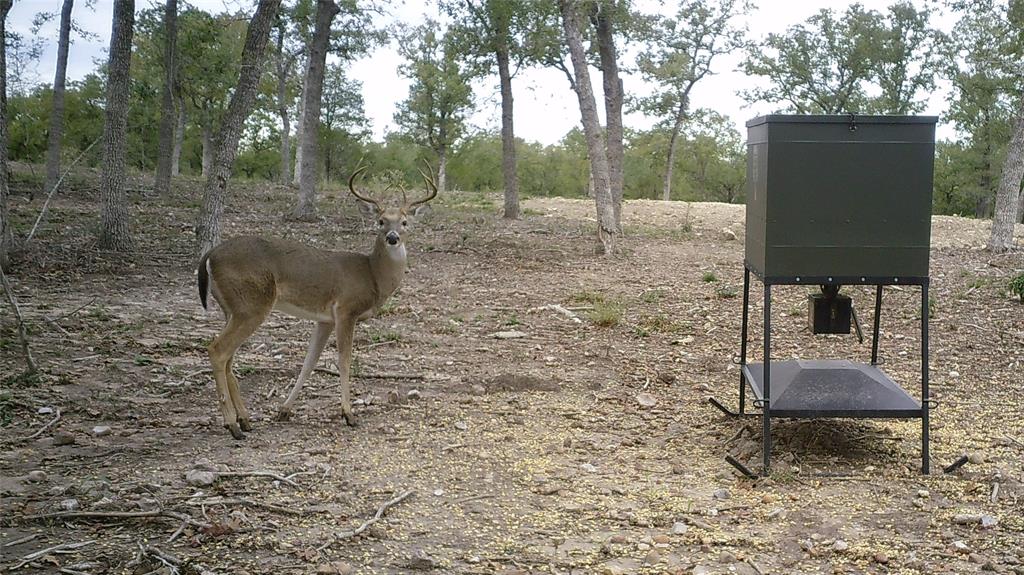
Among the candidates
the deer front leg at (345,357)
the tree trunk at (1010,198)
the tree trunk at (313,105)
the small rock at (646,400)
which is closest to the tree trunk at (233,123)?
the deer front leg at (345,357)

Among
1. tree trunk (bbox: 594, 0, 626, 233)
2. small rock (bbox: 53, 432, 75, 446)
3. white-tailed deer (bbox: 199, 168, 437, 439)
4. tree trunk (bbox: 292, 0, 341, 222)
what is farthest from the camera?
tree trunk (bbox: 292, 0, 341, 222)

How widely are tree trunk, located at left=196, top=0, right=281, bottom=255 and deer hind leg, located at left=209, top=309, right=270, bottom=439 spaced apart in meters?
4.72

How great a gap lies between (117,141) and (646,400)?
29.7ft

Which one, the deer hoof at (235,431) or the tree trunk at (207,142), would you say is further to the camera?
the tree trunk at (207,142)

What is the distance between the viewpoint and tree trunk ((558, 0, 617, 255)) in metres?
14.8

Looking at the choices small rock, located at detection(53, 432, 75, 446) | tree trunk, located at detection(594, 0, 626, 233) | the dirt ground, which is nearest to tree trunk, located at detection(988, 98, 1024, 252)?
the dirt ground

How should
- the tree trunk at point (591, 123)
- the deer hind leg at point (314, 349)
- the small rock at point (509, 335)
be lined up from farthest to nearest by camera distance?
1. the tree trunk at point (591, 123)
2. the small rock at point (509, 335)
3. the deer hind leg at point (314, 349)

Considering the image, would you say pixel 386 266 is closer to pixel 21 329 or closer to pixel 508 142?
pixel 21 329

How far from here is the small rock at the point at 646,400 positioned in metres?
6.96

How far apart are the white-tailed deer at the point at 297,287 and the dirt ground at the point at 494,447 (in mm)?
331

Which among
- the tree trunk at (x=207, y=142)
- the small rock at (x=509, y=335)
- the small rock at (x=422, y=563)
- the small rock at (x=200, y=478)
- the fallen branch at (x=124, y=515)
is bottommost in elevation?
the small rock at (x=422, y=563)

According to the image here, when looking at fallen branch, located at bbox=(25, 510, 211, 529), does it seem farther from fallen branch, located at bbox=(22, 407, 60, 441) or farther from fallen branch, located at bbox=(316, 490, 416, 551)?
fallen branch, located at bbox=(22, 407, 60, 441)

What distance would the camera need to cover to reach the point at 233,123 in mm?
10578

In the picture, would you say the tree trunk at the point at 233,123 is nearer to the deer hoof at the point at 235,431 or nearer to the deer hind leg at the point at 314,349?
the deer hind leg at the point at 314,349
